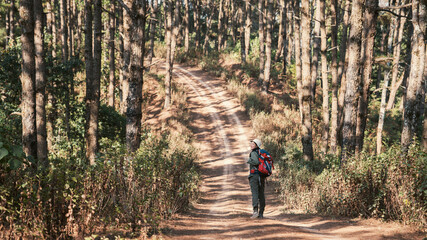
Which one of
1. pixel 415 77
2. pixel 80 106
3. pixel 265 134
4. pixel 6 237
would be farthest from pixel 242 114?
pixel 6 237

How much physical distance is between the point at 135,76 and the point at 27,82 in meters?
2.32

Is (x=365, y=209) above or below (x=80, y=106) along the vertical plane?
below

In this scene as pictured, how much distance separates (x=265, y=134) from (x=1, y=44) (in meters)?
30.3

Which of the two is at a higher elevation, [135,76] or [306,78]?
[135,76]

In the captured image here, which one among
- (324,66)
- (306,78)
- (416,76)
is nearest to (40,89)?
(306,78)

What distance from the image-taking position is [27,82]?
282 inches

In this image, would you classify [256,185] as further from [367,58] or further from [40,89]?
[40,89]

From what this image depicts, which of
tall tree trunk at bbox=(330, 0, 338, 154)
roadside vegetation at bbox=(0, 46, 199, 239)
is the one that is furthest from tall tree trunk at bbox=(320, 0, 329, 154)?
roadside vegetation at bbox=(0, 46, 199, 239)

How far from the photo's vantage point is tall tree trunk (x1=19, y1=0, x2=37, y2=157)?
7098 millimetres

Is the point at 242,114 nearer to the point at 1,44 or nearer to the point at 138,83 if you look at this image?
the point at 138,83

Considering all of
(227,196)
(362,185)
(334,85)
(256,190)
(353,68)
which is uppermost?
(353,68)

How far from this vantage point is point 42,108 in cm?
916

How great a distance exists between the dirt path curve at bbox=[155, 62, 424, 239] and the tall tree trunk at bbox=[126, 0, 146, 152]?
7.57 feet

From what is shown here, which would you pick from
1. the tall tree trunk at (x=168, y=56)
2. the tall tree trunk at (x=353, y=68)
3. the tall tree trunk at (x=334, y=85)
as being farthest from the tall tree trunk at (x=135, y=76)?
the tall tree trunk at (x=168, y=56)
